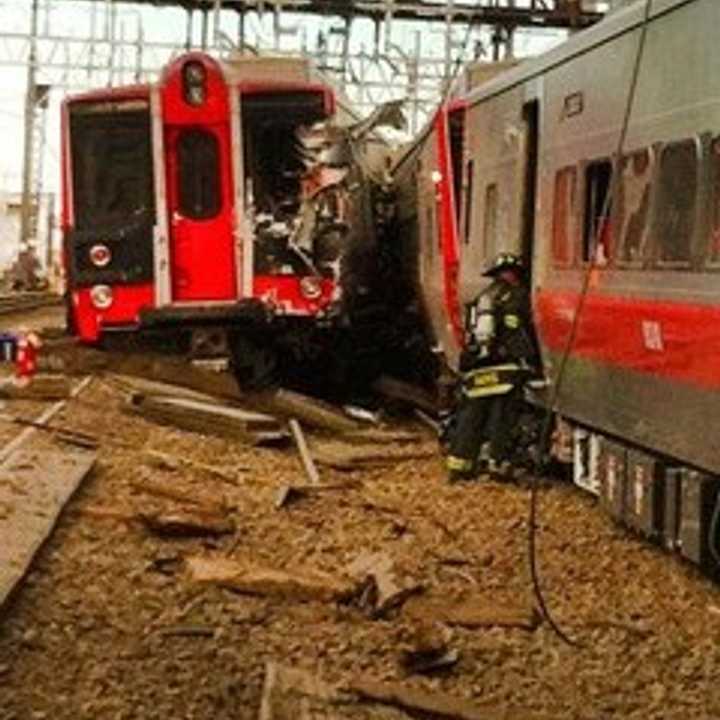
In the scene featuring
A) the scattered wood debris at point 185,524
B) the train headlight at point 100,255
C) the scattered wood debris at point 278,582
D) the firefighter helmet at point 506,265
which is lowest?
the scattered wood debris at point 185,524

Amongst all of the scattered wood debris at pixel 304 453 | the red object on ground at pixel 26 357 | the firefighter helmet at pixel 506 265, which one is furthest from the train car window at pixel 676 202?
the red object on ground at pixel 26 357

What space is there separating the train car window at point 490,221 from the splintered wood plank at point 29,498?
11.4 feet

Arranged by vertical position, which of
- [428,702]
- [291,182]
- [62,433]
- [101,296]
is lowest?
[62,433]

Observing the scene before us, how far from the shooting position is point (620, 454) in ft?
30.5

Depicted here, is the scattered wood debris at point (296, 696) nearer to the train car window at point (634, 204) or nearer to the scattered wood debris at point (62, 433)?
the train car window at point (634, 204)

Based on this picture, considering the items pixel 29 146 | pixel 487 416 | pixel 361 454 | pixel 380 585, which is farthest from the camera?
pixel 29 146

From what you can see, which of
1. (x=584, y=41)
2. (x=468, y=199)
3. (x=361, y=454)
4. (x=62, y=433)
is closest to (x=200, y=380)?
(x=361, y=454)

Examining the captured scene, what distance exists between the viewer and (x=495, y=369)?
11.8 m

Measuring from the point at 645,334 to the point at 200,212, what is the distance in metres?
8.55

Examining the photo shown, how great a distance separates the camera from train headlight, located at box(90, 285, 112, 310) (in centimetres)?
1641

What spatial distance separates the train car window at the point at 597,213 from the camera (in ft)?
30.3

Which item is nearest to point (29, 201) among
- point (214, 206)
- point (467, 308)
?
point (214, 206)

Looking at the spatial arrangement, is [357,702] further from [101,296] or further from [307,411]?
[101,296]

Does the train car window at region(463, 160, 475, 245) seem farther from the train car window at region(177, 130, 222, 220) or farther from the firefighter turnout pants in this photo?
the train car window at region(177, 130, 222, 220)
